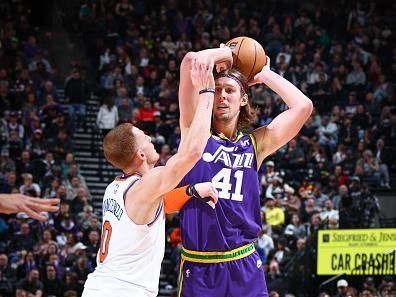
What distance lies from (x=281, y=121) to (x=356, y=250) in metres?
9.73

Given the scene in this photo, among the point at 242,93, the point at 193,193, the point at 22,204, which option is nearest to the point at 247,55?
the point at 242,93

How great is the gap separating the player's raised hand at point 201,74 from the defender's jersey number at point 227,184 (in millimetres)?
967

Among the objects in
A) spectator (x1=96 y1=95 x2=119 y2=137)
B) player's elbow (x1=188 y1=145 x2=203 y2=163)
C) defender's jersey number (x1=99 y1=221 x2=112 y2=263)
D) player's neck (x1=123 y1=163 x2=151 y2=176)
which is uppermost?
spectator (x1=96 y1=95 x2=119 y2=137)

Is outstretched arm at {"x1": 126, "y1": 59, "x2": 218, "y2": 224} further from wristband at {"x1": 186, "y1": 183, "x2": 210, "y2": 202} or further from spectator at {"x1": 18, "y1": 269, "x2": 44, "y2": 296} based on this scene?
spectator at {"x1": 18, "y1": 269, "x2": 44, "y2": 296}

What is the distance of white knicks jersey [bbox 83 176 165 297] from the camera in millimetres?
5500

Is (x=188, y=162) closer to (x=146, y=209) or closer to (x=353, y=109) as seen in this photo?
(x=146, y=209)

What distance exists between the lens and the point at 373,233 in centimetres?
1582

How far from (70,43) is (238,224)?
20010 mm

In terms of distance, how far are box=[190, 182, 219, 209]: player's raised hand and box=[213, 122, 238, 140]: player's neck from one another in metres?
0.79

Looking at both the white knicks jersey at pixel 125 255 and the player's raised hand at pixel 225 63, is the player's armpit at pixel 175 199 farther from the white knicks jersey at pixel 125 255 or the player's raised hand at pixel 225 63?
the player's raised hand at pixel 225 63

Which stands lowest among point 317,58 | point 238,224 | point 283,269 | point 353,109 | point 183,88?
point 283,269

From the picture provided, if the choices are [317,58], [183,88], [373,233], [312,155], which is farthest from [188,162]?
[317,58]

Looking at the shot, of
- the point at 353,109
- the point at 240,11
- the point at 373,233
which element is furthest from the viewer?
the point at 240,11

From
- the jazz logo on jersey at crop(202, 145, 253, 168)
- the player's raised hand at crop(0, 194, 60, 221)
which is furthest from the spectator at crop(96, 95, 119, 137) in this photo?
the player's raised hand at crop(0, 194, 60, 221)
